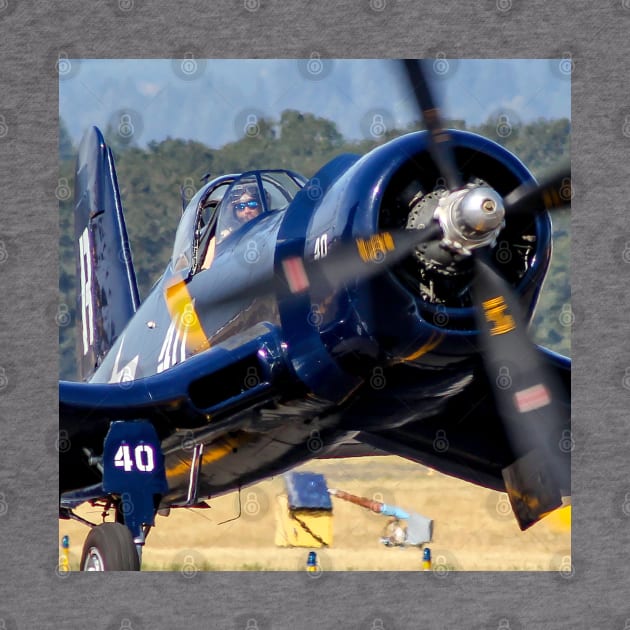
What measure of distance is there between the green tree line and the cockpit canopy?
0.25 meters

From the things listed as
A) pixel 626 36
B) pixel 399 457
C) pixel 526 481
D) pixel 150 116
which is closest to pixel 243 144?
pixel 150 116

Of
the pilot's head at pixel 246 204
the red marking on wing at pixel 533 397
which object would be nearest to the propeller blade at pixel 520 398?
the red marking on wing at pixel 533 397

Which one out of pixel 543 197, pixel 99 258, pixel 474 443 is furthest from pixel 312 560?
pixel 99 258

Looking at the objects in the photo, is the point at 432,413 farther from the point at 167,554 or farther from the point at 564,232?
the point at 167,554

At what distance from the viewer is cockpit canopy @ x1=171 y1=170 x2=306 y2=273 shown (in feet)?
23.2

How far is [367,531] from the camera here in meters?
7.67

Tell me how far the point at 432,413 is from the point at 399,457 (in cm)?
87

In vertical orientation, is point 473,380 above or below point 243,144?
below

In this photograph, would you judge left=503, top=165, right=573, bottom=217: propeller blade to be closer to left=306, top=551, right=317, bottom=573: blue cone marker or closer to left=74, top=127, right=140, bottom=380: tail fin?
left=306, top=551, right=317, bottom=573: blue cone marker

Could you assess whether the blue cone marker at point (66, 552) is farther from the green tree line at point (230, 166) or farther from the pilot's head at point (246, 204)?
the pilot's head at point (246, 204)

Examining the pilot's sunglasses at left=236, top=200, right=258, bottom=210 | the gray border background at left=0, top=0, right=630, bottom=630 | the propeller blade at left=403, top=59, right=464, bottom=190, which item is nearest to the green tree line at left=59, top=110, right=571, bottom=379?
the propeller blade at left=403, top=59, right=464, bottom=190

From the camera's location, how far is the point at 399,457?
25.8ft

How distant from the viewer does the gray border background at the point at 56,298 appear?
5.77 meters

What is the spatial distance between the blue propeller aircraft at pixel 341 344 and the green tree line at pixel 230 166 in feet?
0.80
